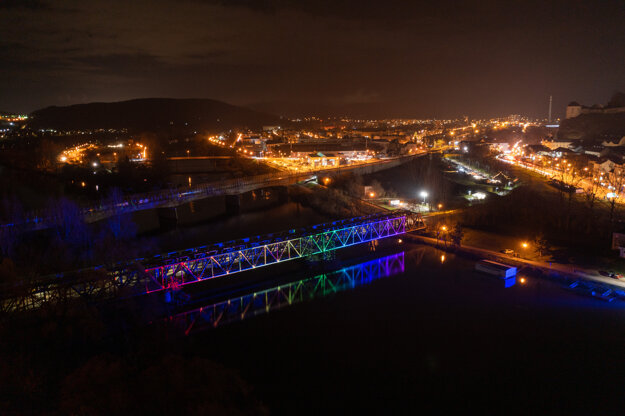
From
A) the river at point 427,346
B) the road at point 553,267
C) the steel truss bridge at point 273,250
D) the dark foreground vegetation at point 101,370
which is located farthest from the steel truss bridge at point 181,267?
the road at point 553,267

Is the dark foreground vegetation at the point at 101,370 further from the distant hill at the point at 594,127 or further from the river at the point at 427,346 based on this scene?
the distant hill at the point at 594,127

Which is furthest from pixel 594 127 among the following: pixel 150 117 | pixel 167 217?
pixel 150 117

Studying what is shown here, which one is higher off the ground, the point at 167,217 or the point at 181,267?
the point at 181,267

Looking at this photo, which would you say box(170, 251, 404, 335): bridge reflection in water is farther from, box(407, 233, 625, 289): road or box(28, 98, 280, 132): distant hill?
box(28, 98, 280, 132): distant hill

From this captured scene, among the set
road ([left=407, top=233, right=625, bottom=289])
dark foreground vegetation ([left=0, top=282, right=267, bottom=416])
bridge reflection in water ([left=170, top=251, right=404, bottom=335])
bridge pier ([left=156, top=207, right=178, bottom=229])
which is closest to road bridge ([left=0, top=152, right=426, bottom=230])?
bridge pier ([left=156, top=207, right=178, bottom=229])

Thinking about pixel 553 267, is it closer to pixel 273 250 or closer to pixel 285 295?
pixel 285 295

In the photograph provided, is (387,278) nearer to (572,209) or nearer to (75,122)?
(572,209)
